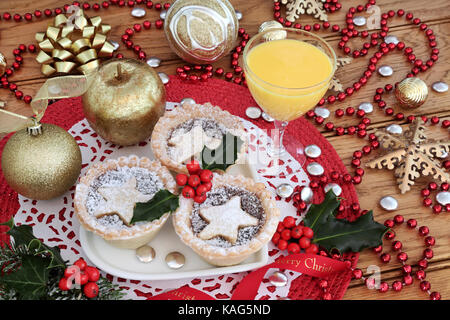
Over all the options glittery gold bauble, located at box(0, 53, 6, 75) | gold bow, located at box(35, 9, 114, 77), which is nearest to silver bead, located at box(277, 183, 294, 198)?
gold bow, located at box(35, 9, 114, 77)

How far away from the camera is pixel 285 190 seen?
147cm

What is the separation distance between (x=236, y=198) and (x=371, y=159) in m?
0.55

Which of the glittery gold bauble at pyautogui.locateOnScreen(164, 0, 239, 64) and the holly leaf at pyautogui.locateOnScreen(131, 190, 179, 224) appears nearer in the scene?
the holly leaf at pyautogui.locateOnScreen(131, 190, 179, 224)

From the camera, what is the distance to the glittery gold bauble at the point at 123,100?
1.40 metres

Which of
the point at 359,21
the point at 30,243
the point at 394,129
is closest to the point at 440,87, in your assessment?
the point at 394,129

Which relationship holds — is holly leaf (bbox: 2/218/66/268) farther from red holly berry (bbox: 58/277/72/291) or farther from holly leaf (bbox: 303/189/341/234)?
holly leaf (bbox: 303/189/341/234)

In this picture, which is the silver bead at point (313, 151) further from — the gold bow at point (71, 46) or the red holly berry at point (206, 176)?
the gold bow at point (71, 46)

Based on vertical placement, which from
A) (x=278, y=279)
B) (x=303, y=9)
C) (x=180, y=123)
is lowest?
(x=278, y=279)

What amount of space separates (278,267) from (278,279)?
42 millimetres

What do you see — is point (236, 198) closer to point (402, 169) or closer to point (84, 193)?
point (84, 193)

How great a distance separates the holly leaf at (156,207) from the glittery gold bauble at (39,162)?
0.91 ft

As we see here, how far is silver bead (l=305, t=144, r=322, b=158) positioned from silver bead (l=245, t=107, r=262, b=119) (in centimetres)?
22

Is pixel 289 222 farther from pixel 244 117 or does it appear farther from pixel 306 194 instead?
pixel 244 117

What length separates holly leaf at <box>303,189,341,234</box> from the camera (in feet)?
4.41
